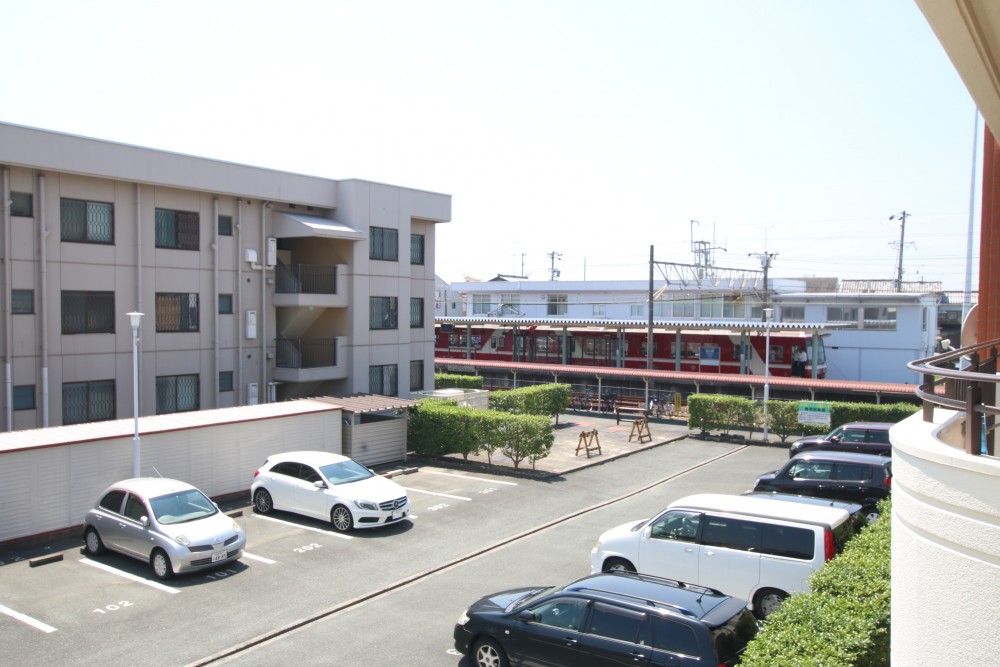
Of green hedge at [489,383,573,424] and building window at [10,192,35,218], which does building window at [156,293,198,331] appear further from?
green hedge at [489,383,573,424]

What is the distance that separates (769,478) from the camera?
17953 millimetres

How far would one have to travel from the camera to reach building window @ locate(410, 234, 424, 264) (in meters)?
30.3

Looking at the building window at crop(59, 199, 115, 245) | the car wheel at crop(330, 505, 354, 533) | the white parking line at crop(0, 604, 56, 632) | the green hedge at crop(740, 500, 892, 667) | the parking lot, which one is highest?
the building window at crop(59, 199, 115, 245)

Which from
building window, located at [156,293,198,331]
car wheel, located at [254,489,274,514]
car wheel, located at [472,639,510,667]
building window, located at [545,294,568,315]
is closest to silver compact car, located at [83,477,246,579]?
car wheel, located at [254,489,274,514]

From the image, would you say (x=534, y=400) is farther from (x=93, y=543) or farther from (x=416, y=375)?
(x=93, y=543)

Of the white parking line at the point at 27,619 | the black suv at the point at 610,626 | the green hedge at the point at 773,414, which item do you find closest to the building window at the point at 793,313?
the green hedge at the point at 773,414

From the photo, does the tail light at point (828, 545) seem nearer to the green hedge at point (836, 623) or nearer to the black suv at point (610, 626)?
the green hedge at point (836, 623)

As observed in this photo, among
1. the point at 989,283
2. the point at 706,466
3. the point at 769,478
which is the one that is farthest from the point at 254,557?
the point at 706,466

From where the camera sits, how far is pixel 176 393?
23188mm

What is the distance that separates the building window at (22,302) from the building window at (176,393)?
400cm

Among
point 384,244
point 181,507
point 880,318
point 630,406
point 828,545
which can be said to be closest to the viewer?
point 828,545

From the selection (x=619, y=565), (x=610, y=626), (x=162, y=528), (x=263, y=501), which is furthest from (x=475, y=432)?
(x=610, y=626)

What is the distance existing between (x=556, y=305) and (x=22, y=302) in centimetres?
5154

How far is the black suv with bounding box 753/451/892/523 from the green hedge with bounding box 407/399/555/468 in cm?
664
